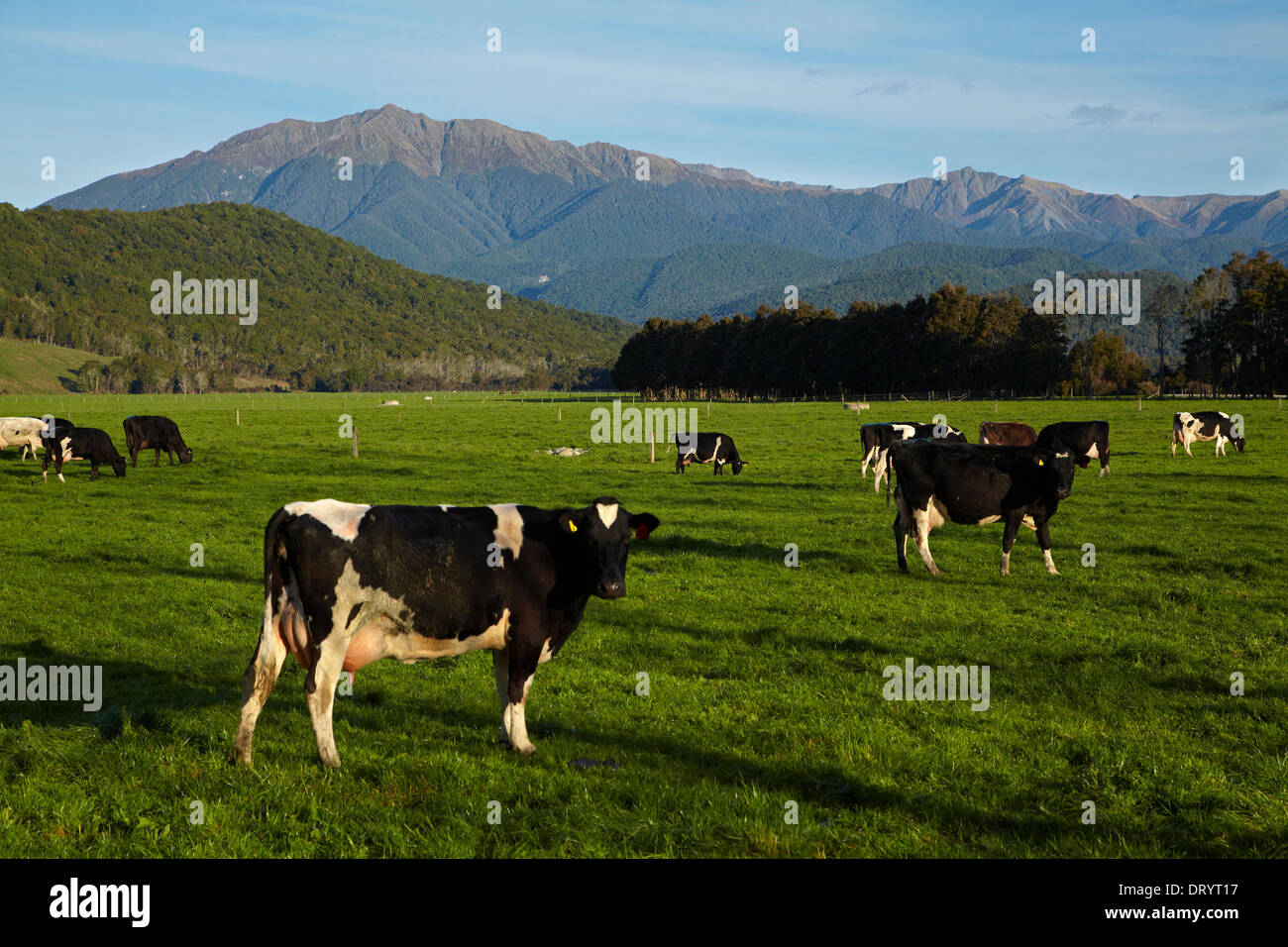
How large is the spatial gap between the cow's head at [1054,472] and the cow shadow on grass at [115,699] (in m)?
13.9

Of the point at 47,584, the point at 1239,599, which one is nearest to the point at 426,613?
the point at 47,584

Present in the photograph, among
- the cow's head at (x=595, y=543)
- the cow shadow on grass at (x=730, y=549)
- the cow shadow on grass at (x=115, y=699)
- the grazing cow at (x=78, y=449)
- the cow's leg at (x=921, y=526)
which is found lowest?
the cow shadow on grass at (x=115, y=699)

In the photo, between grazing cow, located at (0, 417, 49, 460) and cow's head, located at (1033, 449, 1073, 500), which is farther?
grazing cow, located at (0, 417, 49, 460)

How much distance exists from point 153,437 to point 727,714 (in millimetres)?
34022

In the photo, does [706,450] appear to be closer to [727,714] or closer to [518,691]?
Answer: [727,714]

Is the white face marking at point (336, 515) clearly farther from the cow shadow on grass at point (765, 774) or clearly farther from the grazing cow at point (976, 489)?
the grazing cow at point (976, 489)

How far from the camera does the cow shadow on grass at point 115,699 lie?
28.8ft

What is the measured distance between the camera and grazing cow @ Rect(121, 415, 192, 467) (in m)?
35.3

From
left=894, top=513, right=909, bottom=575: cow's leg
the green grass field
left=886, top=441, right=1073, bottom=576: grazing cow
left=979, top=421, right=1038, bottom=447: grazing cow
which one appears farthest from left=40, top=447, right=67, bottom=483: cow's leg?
left=979, top=421, right=1038, bottom=447: grazing cow

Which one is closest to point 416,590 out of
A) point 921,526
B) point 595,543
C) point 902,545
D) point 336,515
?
point 336,515

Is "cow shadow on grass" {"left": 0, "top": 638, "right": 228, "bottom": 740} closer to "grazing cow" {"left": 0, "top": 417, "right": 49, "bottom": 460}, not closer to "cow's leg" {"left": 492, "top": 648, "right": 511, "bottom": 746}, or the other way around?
"cow's leg" {"left": 492, "top": 648, "right": 511, "bottom": 746}

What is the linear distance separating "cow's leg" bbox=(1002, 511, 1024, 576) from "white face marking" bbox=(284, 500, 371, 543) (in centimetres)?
1200

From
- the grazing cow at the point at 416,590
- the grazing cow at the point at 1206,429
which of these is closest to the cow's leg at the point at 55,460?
the grazing cow at the point at 416,590
